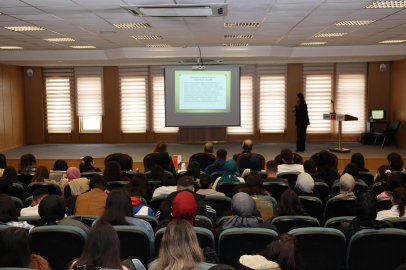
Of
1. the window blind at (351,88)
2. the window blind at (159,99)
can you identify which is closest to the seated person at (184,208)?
the window blind at (159,99)

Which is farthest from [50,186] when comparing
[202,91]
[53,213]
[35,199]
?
[202,91]

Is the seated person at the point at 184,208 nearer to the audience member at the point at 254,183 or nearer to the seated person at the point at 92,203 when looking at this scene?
the seated person at the point at 92,203

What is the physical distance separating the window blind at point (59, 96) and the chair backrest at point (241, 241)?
11.5m

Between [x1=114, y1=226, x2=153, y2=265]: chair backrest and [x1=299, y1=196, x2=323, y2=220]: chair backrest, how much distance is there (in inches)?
73.2

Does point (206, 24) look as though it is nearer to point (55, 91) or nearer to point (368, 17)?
point (368, 17)

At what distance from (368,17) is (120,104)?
8925 mm

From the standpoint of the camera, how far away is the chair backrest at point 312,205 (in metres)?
3.87

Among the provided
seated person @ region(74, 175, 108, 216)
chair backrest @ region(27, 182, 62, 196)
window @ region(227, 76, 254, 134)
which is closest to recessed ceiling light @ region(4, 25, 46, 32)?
chair backrest @ region(27, 182, 62, 196)

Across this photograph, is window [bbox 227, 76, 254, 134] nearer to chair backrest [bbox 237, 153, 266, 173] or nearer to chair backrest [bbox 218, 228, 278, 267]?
chair backrest [bbox 237, 153, 266, 173]

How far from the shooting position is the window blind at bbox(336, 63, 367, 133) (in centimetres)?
1272

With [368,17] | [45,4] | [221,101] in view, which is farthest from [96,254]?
[221,101]

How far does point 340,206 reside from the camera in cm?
397

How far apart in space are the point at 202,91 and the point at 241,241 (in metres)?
9.41

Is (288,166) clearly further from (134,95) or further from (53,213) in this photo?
(134,95)
